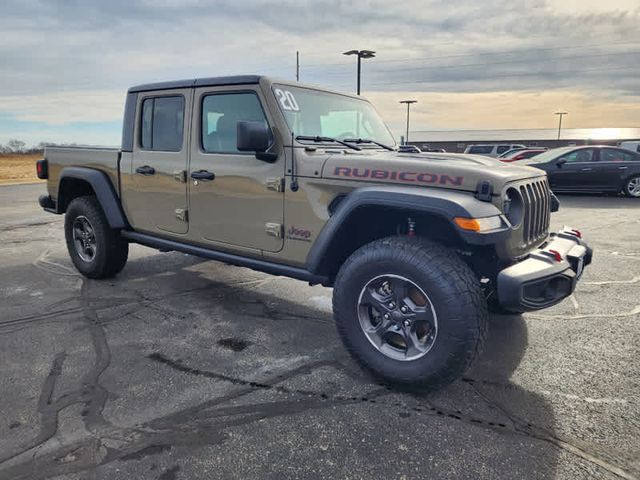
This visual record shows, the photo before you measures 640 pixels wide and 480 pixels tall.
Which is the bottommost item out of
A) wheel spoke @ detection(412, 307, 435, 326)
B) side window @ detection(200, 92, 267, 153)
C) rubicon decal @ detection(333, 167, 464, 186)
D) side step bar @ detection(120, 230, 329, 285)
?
wheel spoke @ detection(412, 307, 435, 326)

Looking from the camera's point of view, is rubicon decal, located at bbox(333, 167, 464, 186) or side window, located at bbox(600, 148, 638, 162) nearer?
rubicon decal, located at bbox(333, 167, 464, 186)

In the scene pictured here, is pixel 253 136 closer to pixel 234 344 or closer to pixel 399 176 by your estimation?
pixel 399 176

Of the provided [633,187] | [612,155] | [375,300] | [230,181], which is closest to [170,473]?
[375,300]

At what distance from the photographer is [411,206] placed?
9.14ft

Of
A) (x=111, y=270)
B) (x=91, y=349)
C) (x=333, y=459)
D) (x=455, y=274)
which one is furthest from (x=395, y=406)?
(x=111, y=270)

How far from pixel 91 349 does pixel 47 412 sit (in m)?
0.87

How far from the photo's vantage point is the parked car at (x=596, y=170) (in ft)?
42.2

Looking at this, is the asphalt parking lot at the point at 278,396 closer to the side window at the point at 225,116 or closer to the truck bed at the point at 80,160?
the truck bed at the point at 80,160

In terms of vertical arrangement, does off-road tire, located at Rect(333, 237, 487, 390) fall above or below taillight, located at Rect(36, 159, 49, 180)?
below

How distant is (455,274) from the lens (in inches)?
105

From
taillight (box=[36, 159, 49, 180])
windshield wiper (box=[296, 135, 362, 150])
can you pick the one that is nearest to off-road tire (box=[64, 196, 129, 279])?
taillight (box=[36, 159, 49, 180])

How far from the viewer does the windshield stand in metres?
3.59

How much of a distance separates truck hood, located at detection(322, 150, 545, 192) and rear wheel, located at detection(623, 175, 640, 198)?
461 inches

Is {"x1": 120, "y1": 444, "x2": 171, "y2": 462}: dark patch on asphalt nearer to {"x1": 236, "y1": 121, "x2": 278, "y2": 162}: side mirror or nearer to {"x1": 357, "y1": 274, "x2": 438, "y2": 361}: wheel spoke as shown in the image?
{"x1": 357, "y1": 274, "x2": 438, "y2": 361}: wheel spoke
